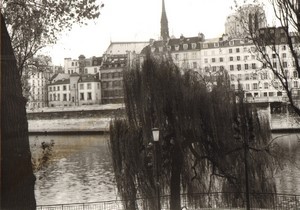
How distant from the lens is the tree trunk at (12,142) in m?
6.14

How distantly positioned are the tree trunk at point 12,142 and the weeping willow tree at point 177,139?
6.94 metres

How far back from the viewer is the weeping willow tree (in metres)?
13.5

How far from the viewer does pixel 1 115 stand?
6.12m

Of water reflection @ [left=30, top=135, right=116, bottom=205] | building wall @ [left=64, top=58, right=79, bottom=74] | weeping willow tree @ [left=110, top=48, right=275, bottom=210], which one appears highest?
building wall @ [left=64, top=58, right=79, bottom=74]

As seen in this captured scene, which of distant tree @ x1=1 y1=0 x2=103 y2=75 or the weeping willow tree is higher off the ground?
distant tree @ x1=1 y1=0 x2=103 y2=75

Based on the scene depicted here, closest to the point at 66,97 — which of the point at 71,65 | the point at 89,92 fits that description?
the point at 89,92

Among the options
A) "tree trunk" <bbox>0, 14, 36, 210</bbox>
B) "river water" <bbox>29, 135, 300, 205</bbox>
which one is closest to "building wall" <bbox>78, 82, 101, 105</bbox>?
"river water" <bbox>29, 135, 300, 205</bbox>

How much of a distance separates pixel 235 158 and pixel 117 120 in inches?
156

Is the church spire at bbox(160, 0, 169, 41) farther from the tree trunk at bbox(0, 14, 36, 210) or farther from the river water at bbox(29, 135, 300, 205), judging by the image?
the tree trunk at bbox(0, 14, 36, 210)

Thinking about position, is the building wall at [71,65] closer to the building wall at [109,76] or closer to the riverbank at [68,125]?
the building wall at [109,76]

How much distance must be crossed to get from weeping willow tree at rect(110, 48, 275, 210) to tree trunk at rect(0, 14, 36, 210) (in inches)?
273

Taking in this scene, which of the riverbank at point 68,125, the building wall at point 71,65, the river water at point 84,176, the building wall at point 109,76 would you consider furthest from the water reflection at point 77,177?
the building wall at point 71,65

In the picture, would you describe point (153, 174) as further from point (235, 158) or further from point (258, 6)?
point (258, 6)

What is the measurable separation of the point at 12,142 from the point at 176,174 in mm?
8027
